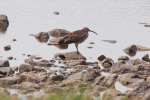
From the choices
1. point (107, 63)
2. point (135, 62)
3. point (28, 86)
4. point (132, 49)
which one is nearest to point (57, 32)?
point (132, 49)

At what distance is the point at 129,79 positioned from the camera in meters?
14.8

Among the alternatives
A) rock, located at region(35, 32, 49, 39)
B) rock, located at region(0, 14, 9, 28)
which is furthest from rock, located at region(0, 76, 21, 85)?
rock, located at region(0, 14, 9, 28)

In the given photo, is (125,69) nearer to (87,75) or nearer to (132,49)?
(87,75)

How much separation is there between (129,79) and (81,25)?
1610cm

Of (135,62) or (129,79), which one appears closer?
(129,79)

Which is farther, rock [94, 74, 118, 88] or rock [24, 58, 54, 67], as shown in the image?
rock [24, 58, 54, 67]

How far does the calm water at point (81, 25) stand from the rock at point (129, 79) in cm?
397

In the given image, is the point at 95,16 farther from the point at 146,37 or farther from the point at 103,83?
the point at 103,83

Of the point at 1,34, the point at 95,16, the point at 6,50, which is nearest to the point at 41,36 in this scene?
the point at 1,34

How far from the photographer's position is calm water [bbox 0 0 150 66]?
20.6 meters

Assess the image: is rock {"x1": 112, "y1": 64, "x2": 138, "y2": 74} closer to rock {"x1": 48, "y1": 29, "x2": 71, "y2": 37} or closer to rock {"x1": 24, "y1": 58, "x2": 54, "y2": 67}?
rock {"x1": 24, "y1": 58, "x2": 54, "y2": 67}

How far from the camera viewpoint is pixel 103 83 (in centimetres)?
1420

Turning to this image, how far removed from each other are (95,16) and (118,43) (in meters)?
14.0

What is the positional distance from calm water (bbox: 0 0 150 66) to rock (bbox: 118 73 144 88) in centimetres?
397
